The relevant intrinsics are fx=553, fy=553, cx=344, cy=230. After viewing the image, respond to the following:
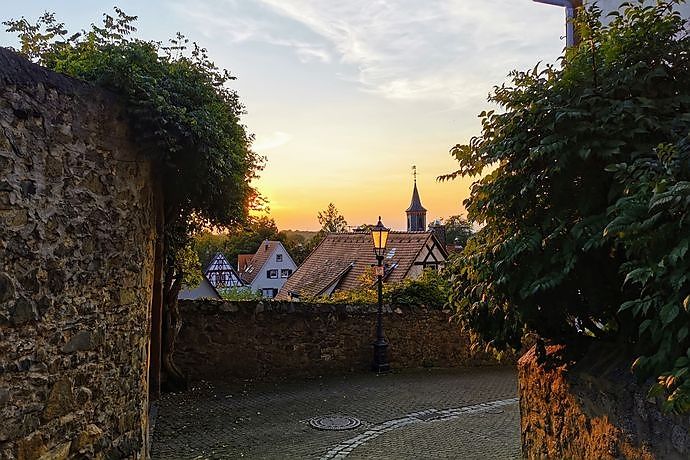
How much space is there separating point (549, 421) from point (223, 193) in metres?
3.72

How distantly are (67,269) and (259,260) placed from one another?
141 ft

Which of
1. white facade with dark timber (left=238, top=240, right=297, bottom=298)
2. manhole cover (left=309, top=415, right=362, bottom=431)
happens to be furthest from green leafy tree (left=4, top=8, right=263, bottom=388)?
white facade with dark timber (left=238, top=240, right=297, bottom=298)

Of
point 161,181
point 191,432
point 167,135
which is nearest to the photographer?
point 167,135

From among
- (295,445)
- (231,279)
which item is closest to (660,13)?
(295,445)

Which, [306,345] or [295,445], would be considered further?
[306,345]

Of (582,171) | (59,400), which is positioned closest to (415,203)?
(582,171)

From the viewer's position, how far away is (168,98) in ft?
14.0

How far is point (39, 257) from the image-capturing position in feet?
10.3

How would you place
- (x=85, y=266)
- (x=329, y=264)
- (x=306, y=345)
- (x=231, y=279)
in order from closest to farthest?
1. (x=85, y=266)
2. (x=306, y=345)
3. (x=329, y=264)
4. (x=231, y=279)

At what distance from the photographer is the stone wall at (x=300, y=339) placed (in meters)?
9.03

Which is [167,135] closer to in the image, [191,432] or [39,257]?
[39,257]

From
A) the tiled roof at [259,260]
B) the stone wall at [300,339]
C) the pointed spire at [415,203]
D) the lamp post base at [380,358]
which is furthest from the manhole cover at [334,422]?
the pointed spire at [415,203]

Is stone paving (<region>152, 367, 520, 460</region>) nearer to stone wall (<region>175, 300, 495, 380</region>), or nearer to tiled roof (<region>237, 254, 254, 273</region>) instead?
stone wall (<region>175, 300, 495, 380</region>)

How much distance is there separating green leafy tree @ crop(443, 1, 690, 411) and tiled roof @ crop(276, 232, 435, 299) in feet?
56.2
